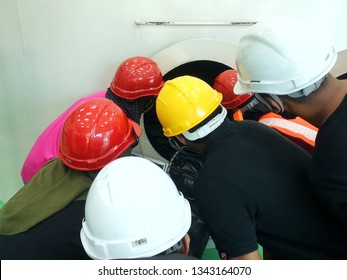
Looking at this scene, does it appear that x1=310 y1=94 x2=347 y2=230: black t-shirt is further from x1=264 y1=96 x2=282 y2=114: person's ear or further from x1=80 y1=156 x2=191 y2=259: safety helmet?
x1=80 y1=156 x2=191 y2=259: safety helmet

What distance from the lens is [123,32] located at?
1.93m

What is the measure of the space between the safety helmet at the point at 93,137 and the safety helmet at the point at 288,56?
569 millimetres

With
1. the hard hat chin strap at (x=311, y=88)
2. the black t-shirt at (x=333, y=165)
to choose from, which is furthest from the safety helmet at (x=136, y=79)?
the black t-shirt at (x=333, y=165)

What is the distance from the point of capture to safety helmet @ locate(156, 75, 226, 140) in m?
1.21

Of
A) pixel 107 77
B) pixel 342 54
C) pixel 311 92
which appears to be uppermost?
pixel 311 92

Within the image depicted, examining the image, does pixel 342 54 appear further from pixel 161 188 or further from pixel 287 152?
pixel 161 188

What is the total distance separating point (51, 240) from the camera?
3.37ft

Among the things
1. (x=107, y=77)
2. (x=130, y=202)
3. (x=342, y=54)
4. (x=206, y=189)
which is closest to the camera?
(x=130, y=202)

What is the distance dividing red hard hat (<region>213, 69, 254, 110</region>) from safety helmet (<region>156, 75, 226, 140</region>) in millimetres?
516

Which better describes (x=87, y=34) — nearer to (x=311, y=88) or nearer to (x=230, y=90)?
(x=230, y=90)

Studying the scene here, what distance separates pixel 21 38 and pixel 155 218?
1.61 m

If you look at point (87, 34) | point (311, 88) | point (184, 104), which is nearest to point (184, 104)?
point (184, 104)

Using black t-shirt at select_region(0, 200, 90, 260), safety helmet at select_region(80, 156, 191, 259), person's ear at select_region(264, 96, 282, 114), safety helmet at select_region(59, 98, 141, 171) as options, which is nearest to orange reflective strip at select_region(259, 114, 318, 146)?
person's ear at select_region(264, 96, 282, 114)
